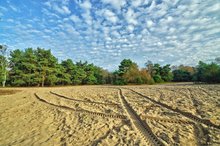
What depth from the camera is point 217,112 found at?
7309 millimetres

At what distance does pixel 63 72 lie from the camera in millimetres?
46188

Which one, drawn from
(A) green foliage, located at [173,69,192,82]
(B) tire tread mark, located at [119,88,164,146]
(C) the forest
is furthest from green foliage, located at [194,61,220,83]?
(B) tire tread mark, located at [119,88,164,146]

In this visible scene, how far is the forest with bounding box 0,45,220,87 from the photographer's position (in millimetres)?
37594

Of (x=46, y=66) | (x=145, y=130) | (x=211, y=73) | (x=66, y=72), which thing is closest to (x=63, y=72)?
(x=66, y=72)

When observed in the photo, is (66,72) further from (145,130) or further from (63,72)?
(145,130)

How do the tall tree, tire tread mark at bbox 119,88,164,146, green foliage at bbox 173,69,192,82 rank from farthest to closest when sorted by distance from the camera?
1. green foliage at bbox 173,69,192,82
2. the tall tree
3. tire tread mark at bbox 119,88,164,146

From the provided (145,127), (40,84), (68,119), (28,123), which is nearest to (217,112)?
(145,127)

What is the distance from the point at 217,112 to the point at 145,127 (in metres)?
3.61

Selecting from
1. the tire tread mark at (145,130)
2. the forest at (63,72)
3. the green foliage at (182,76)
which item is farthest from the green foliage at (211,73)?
the tire tread mark at (145,130)

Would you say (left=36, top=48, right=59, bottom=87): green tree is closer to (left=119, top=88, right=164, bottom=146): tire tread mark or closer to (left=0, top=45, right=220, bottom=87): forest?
(left=0, top=45, right=220, bottom=87): forest

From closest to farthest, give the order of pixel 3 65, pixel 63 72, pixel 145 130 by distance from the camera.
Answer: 1. pixel 145 130
2. pixel 3 65
3. pixel 63 72

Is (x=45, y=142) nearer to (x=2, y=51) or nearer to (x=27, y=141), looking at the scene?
(x=27, y=141)

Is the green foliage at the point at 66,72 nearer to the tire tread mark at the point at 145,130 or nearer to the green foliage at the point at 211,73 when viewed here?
the green foliage at the point at 211,73

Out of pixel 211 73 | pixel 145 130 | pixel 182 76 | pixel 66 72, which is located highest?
pixel 66 72
